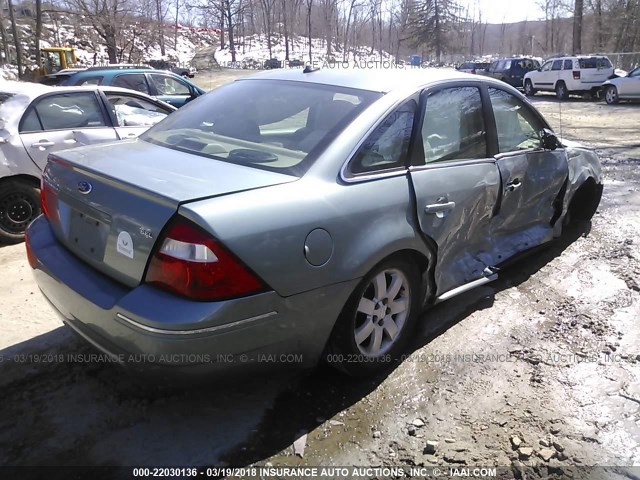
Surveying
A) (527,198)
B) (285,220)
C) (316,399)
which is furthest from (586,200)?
(285,220)

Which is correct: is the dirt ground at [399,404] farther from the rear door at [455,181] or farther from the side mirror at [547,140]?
the side mirror at [547,140]

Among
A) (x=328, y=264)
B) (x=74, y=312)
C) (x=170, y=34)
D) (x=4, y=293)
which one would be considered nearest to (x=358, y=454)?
(x=328, y=264)

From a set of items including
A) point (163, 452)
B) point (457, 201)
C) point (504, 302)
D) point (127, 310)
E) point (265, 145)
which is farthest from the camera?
point (504, 302)

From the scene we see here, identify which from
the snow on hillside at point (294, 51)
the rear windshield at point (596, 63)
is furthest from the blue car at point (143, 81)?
the snow on hillside at point (294, 51)

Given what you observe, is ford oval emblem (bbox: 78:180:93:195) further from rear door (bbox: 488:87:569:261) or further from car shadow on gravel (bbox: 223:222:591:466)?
rear door (bbox: 488:87:569:261)

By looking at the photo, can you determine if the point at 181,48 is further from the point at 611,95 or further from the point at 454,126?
the point at 454,126

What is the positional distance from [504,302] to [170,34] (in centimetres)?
6830

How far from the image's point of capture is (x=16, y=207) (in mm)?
5191

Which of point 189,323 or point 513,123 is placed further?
point 513,123

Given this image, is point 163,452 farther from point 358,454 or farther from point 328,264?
point 328,264

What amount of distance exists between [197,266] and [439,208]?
1.53 metres

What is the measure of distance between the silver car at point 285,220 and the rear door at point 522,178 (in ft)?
0.11

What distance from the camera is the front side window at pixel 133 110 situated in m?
6.04

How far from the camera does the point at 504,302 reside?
13.0 ft
